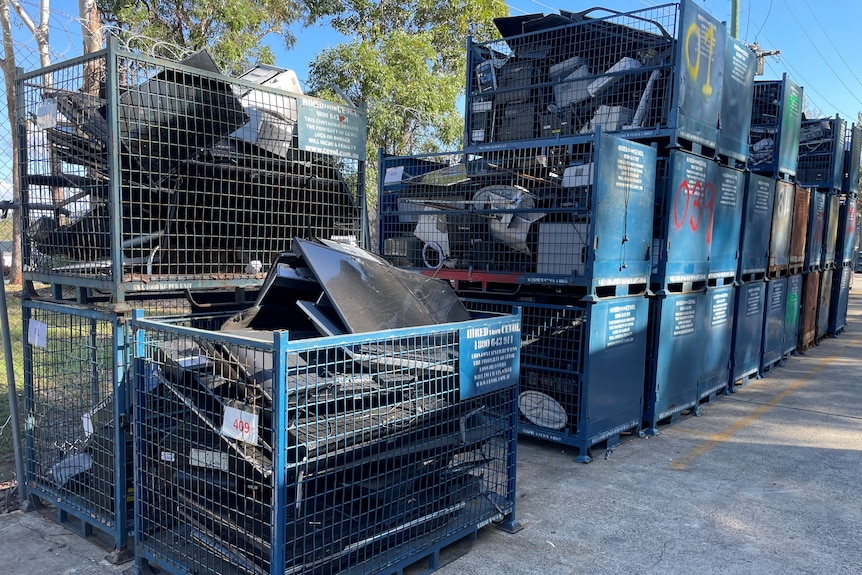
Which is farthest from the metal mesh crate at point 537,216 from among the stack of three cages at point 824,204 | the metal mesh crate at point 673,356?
the stack of three cages at point 824,204

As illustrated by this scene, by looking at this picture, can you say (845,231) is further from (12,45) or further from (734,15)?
(12,45)

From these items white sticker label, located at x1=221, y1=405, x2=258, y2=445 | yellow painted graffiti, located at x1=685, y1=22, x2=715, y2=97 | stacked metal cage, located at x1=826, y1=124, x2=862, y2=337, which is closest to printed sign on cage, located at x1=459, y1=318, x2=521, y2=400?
white sticker label, located at x1=221, y1=405, x2=258, y2=445

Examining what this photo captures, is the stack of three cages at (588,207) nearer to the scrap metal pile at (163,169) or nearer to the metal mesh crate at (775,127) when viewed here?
the metal mesh crate at (775,127)

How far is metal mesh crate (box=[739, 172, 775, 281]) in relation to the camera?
768 cm

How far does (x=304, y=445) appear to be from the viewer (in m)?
2.80

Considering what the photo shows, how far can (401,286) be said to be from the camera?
12.9 ft

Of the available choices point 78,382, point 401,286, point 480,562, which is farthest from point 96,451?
point 480,562

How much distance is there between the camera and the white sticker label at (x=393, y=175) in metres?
6.72

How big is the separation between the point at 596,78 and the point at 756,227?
338 cm

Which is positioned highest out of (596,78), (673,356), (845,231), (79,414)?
(596,78)

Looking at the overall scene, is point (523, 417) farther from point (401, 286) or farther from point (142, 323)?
point (142, 323)

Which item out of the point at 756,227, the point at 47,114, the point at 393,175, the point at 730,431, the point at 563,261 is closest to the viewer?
the point at 47,114

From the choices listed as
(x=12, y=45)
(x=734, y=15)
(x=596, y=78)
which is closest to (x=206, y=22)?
(x=12, y=45)

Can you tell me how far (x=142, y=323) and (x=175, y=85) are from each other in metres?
1.46
